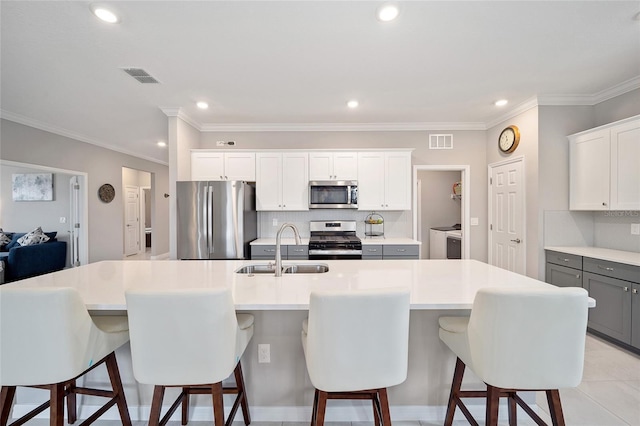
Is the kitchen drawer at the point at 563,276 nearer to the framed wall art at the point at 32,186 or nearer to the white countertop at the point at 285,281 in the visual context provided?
the white countertop at the point at 285,281

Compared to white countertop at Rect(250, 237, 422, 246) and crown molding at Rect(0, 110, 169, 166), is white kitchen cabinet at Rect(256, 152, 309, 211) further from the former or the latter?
crown molding at Rect(0, 110, 169, 166)

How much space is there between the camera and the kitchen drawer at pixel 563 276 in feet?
10.1

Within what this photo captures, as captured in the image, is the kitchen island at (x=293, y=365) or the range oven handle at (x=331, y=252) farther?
the range oven handle at (x=331, y=252)

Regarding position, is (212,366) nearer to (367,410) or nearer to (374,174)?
(367,410)

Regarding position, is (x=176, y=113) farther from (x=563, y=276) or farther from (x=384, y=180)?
(x=563, y=276)

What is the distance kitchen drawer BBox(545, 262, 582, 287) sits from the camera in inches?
122

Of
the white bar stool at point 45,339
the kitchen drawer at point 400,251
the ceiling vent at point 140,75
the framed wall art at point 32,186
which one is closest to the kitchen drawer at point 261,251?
the kitchen drawer at point 400,251

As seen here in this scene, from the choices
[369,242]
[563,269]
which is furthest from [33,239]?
[563,269]

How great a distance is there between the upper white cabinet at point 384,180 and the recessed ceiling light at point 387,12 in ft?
7.51

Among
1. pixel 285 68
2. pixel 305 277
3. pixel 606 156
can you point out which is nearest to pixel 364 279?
pixel 305 277

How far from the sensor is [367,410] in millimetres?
1852

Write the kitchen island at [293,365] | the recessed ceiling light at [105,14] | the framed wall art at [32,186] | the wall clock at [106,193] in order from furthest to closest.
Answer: the framed wall art at [32,186] → the wall clock at [106,193] → the recessed ceiling light at [105,14] → the kitchen island at [293,365]

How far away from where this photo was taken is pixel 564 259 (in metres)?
3.24

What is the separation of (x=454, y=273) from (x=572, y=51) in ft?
7.27
